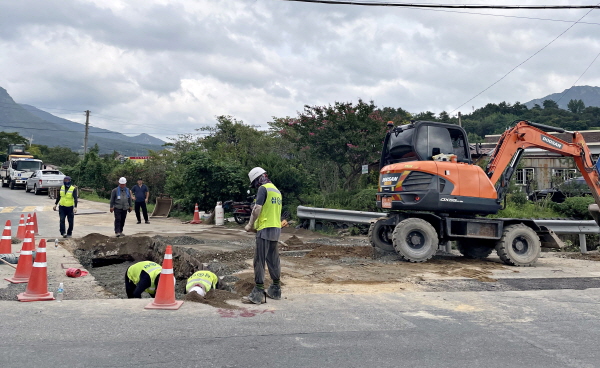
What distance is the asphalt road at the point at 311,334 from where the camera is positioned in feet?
16.2

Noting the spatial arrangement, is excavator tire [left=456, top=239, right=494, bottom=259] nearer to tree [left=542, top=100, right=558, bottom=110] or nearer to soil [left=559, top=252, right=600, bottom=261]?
soil [left=559, top=252, right=600, bottom=261]

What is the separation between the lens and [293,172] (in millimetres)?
21078

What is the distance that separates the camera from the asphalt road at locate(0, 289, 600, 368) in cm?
494

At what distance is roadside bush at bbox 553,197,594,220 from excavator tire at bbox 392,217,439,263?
390 inches

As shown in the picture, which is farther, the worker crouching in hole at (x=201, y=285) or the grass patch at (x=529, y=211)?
the grass patch at (x=529, y=211)

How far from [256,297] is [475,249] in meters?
7.49

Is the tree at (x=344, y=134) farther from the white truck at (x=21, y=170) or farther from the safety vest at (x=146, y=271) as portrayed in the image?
the white truck at (x=21, y=170)

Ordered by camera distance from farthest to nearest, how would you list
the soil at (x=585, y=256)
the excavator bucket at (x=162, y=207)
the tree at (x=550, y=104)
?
the tree at (x=550, y=104) → the excavator bucket at (x=162, y=207) → the soil at (x=585, y=256)

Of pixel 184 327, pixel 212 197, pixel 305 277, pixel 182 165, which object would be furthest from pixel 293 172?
pixel 184 327

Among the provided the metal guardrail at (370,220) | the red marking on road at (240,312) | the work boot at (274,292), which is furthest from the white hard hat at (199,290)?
the metal guardrail at (370,220)

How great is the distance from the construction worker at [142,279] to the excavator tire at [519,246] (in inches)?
296

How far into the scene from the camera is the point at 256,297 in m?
7.18

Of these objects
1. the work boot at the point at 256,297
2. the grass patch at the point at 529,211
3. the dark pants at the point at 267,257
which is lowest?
the work boot at the point at 256,297

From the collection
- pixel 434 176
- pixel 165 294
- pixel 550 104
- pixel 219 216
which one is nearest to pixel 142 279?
pixel 165 294
